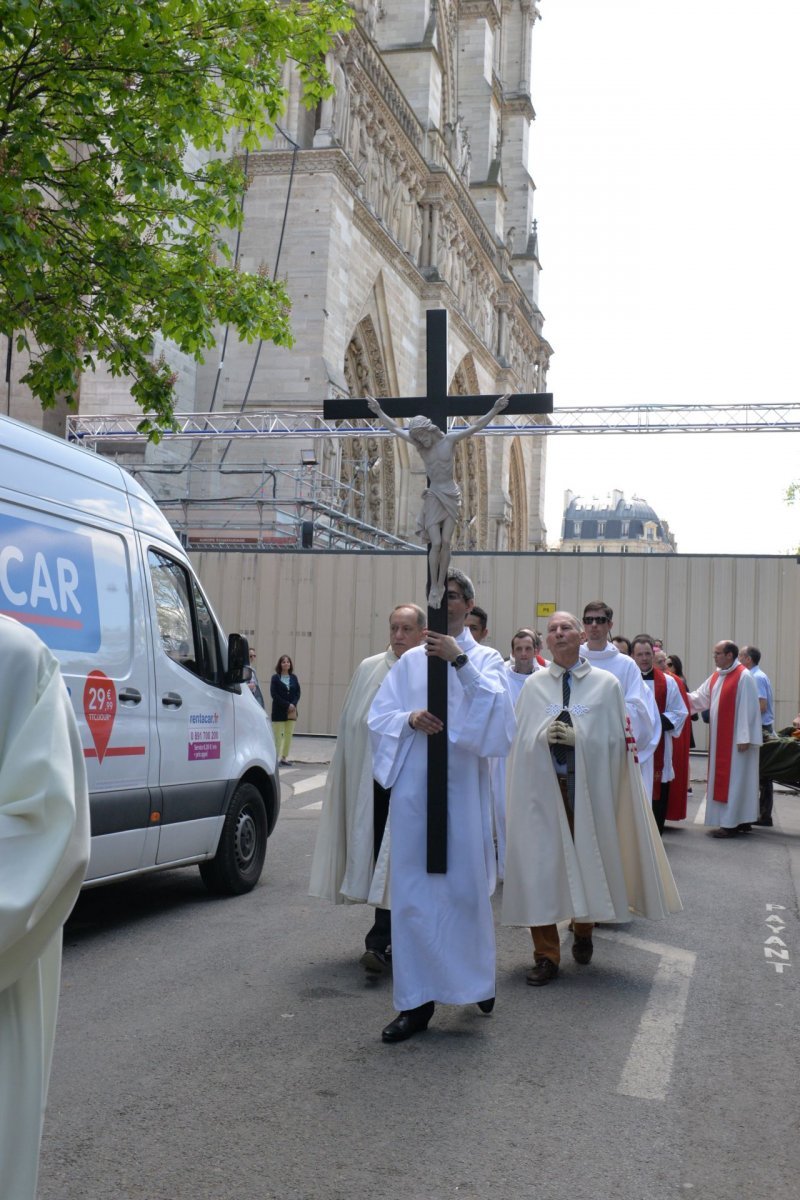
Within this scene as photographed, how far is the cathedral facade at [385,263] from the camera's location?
29.8 m

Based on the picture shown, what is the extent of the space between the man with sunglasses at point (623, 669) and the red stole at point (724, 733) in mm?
3665

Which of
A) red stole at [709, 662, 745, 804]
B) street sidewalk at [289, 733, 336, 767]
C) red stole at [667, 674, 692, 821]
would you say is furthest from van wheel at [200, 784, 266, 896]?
street sidewalk at [289, 733, 336, 767]

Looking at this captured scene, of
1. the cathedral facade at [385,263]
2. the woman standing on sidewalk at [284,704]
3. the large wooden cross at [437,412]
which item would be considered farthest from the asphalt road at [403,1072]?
the cathedral facade at [385,263]

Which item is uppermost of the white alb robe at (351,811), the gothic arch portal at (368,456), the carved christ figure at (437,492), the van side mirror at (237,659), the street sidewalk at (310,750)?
the gothic arch portal at (368,456)

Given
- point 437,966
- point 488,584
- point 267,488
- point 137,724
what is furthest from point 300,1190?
point 267,488

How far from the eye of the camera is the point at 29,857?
1.99m

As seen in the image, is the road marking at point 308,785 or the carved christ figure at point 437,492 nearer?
the carved christ figure at point 437,492

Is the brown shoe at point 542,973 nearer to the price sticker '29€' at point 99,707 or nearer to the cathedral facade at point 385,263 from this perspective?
the price sticker '29€' at point 99,707

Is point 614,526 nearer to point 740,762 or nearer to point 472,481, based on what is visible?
point 472,481

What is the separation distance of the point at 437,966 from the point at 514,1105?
3.04 feet

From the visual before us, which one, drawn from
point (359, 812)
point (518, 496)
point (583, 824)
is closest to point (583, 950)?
point (583, 824)

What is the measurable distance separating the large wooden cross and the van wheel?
10.0 ft

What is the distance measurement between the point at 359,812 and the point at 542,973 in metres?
1.21

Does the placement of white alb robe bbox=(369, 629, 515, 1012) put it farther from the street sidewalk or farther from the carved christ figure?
the street sidewalk
